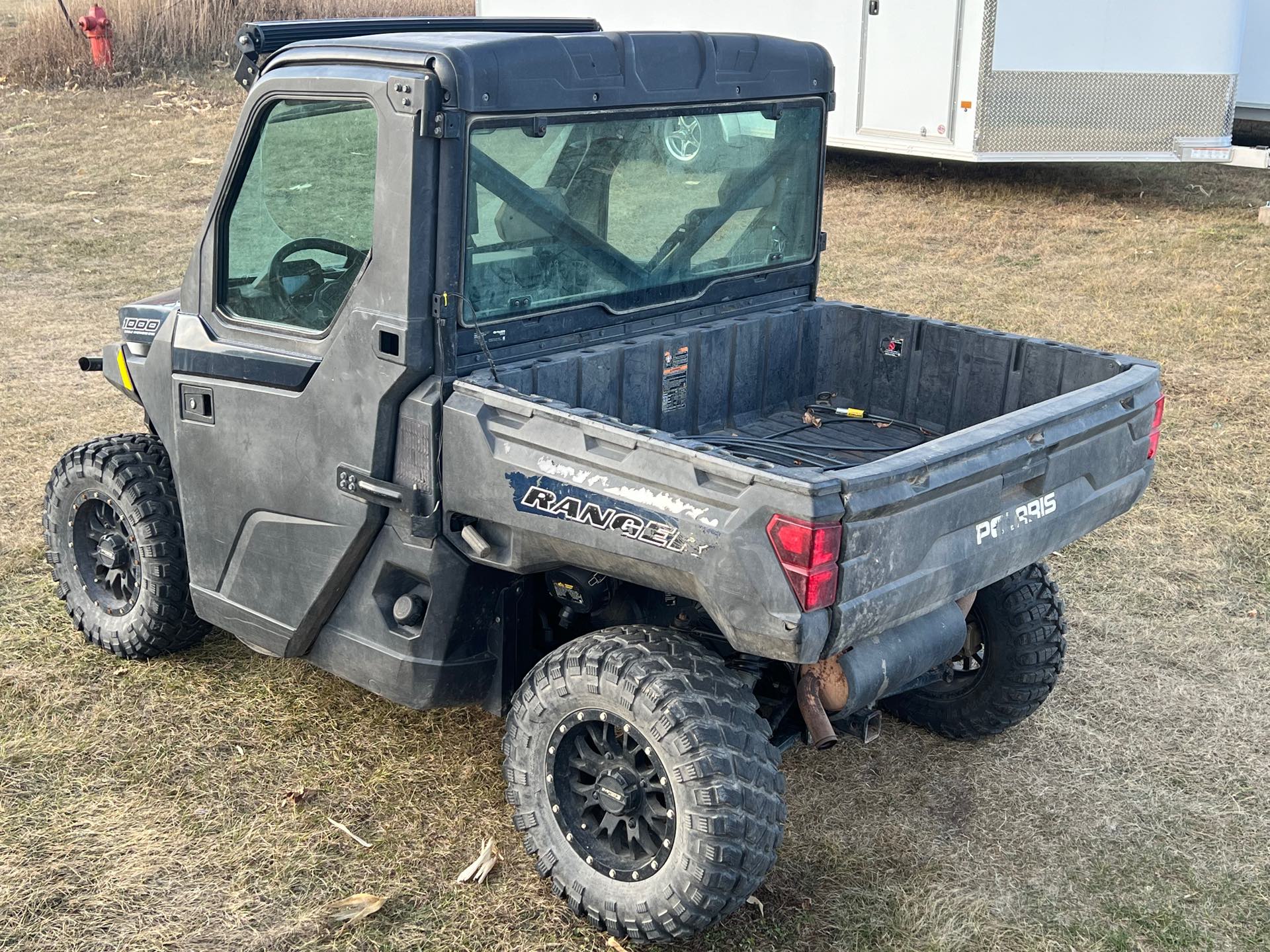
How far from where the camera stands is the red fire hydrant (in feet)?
58.6

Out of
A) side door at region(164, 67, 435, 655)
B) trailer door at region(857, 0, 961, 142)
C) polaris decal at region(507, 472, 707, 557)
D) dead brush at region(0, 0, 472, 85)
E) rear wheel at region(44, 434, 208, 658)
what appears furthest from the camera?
dead brush at region(0, 0, 472, 85)

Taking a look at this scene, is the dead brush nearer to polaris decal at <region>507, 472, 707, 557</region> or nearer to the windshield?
the windshield

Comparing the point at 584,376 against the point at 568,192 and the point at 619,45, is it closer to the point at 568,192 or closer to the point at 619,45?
the point at 568,192

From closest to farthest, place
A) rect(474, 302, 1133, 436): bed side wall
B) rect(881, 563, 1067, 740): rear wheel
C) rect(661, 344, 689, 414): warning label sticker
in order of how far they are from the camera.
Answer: rect(474, 302, 1133, 436): bed side wall → rect(661, 344, 689, 414): warning label sticker → rect(881, 563, 1067, 740): rear wheel

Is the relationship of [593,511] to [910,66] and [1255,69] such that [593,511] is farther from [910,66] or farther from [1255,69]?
[1255,69]

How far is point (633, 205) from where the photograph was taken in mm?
4094

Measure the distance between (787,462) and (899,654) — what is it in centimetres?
77

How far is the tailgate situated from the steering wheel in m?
1.54

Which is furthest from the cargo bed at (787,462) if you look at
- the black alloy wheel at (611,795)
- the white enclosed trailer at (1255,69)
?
the white enclosed trailer at (1255,69)

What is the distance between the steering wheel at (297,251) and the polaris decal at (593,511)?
79cm

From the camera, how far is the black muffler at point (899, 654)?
11.9ft

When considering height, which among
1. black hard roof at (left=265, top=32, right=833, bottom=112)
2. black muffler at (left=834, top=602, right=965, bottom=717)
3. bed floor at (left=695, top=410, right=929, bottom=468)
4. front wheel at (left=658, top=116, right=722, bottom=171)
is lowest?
black muffler at (left=834, top=602, right=965, bottom=717)

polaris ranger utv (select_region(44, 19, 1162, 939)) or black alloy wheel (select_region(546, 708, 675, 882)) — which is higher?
polaris ranger utv (select_region(44, 19, 1162, 939))

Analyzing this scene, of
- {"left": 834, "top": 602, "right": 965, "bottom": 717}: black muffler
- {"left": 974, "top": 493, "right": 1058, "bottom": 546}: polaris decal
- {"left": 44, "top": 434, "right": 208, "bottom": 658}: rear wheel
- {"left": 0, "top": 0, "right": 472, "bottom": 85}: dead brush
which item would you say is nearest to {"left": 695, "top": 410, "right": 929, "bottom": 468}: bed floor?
{"left": 834, "top": 602, "right": 965, "bottom": 717}: black muffler
